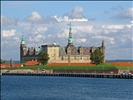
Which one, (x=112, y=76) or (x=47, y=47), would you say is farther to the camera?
(x=47, y=47)

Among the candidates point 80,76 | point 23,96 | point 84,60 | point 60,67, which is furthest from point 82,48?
point 23,96

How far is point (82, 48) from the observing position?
19012 cm

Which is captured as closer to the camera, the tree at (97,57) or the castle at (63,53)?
the tree at (97,57)

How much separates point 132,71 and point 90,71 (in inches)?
629

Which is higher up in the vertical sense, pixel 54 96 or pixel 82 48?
pixel 82 48

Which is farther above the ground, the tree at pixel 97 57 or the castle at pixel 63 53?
the castle at pixel 63 53

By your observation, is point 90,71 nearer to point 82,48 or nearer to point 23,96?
point 82,48

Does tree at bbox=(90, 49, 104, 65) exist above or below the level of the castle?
below

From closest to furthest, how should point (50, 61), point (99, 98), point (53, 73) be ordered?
point (99, 98), point (53, 73), point (50, 61)

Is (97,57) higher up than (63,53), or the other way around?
(63,53)

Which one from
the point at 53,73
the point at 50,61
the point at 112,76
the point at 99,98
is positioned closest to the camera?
the point at 99,98

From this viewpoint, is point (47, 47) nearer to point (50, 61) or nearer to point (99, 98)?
point (50, 61)

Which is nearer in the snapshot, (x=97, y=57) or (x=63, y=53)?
(x=97, y=57)

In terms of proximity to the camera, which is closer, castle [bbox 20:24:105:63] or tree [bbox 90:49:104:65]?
tree [bbox 90:49:104:65]
